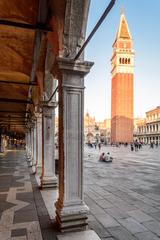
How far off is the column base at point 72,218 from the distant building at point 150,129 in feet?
291

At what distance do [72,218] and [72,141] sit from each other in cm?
133

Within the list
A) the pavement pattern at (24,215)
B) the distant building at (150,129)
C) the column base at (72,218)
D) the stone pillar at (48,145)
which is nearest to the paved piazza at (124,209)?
the column base at (72,218)

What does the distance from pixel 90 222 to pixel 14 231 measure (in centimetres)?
142

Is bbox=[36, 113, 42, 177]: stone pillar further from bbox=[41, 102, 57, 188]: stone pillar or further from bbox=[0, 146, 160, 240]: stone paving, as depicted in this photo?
bbox=[41, 102, 57, 188]: stone pillar

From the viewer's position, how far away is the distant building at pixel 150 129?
91.3 m

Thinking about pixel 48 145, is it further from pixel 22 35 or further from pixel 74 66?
pixel 74 66

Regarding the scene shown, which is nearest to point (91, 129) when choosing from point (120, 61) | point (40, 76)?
point (120, 61)

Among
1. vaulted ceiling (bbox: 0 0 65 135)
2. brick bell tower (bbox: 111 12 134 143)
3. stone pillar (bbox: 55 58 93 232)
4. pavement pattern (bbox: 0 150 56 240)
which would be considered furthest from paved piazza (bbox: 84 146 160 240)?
brick bell tower (bbox: 111 12 134 143)

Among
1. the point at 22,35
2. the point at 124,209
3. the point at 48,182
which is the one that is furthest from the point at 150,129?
the point at 22,35

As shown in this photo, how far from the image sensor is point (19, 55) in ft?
25.8

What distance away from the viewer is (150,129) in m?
97.2


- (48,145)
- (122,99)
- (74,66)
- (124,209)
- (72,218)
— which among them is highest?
(122,99)

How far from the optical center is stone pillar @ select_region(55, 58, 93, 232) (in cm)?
438

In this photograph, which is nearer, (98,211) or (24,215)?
(24,215)
